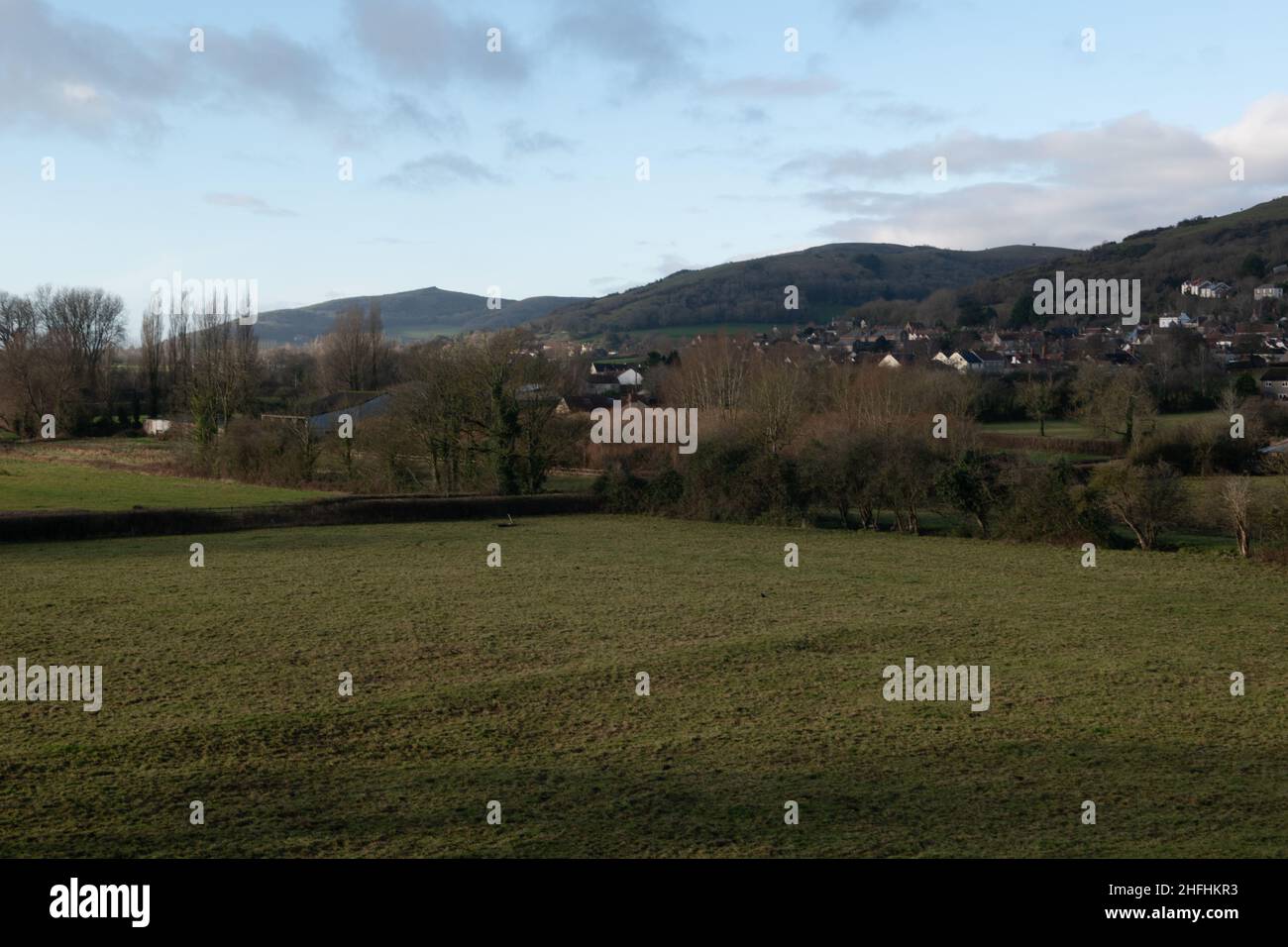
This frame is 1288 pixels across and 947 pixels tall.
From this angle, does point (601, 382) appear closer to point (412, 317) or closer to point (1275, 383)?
point (1275, 383)

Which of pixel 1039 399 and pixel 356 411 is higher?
pixel 1039 399

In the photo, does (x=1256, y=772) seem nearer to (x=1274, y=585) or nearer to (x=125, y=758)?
(x=125, y=758)

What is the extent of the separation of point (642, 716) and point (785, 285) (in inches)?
5735

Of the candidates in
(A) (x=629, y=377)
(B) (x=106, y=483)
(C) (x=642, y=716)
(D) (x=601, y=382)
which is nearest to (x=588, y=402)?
(D) (x=601, y=382)

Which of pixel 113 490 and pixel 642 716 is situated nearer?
pixel 642 716

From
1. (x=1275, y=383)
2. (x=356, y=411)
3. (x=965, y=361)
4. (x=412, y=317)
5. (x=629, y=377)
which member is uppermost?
(x=412, y=317)

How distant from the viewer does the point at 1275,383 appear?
5872cm

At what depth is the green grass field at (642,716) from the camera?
8.80m

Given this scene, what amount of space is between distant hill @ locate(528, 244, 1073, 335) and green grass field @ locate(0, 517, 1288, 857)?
113m

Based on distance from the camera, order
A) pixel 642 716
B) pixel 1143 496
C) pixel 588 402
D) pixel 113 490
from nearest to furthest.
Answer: pixel 642 716 < pixel 1143 496 < pixel 113 490 < pixel 588 402

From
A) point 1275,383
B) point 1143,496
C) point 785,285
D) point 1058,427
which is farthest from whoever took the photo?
point 785,285

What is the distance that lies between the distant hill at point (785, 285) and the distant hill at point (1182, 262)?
804 inches

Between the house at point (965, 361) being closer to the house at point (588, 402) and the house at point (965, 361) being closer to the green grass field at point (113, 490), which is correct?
the house at point (588, 402)

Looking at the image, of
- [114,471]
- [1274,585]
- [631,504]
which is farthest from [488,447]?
[1274,585]
